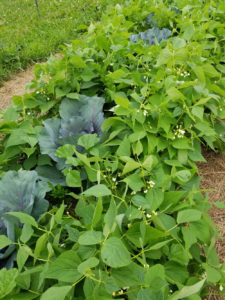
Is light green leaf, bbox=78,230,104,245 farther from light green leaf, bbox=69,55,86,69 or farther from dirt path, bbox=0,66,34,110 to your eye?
dirt path, bbox=0,66,34,110

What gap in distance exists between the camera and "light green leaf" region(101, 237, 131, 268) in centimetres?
81

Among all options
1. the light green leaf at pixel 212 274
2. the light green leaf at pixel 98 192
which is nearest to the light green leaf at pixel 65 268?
the light green leaf at pixel 98 192

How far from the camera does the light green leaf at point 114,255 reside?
805mm

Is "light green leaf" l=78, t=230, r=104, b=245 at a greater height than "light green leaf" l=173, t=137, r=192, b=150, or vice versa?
"light green leaf" l=78, t=230, r=104, b=245

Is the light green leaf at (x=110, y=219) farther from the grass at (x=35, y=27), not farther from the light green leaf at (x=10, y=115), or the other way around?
the grass at (x=35, y=27)

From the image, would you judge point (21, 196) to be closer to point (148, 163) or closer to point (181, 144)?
point (148, 163)

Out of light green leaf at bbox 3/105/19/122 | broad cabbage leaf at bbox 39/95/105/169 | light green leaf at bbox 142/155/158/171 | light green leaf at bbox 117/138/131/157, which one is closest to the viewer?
light green leaf at bbox 142/155/158/171

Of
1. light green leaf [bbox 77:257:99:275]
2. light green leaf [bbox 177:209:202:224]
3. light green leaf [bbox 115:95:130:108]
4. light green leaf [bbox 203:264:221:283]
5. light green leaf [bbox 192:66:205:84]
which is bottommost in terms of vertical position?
light green leaf [bbox 203:264:221:283]

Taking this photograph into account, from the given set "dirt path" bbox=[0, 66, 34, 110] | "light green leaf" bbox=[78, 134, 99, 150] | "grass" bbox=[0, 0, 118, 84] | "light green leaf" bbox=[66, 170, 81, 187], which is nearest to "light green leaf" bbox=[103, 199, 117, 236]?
"light green leaf" bbox=[66, 170, 81, 187]

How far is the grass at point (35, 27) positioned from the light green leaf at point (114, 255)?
127 inches

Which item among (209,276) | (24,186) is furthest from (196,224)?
(24,186)

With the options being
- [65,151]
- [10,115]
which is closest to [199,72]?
[65,151]

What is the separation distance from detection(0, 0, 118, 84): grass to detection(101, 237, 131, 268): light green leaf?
322 cm

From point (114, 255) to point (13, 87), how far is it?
A: 3.36m
